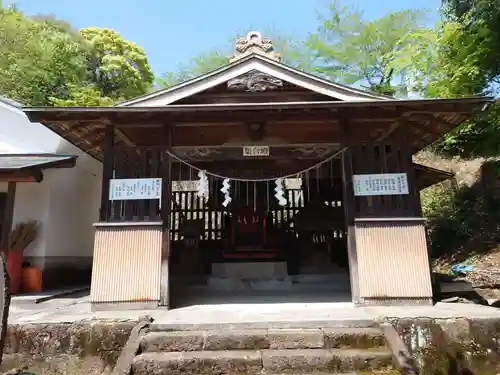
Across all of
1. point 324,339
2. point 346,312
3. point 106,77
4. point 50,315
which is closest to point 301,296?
point 346,312

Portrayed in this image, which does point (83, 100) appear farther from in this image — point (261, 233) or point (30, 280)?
point (261, 233)

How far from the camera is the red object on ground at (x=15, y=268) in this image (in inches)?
385

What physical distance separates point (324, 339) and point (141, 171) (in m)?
4.86

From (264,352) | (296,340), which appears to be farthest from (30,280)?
(296,340)

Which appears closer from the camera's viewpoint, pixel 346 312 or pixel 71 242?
pixel 346 312

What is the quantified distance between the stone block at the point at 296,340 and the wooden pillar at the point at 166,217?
2.64 m

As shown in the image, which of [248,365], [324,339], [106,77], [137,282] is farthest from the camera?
[106,77]

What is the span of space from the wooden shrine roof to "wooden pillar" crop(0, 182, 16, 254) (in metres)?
2.40

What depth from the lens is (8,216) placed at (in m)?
10.0

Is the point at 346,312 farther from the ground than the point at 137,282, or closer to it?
closer to it

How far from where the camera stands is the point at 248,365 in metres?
5.09

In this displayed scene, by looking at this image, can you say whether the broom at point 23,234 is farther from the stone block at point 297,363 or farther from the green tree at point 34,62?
the green tree at point 34,62

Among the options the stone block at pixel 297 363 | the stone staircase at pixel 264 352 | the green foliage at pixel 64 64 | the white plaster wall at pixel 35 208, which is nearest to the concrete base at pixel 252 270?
the white plaster wall at pixel 35 208

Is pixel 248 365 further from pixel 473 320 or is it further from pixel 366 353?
pixel 473 320
